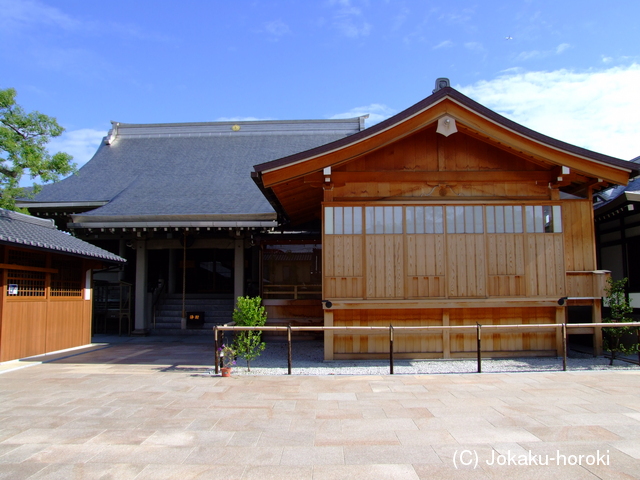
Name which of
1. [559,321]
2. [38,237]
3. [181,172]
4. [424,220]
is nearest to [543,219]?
[559,321]

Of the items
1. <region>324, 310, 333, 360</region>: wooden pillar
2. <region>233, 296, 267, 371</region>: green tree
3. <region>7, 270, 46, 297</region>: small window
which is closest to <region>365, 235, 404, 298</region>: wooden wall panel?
<region>324, 310, 333, 360</region>: wooden pillar

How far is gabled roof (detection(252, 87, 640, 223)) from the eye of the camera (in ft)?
31.1

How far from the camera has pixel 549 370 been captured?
8852mm

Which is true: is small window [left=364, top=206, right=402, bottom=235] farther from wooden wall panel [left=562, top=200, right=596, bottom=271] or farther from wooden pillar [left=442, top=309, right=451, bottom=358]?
wooden wall panel [left=562, top=200, right=596, bottom=271]

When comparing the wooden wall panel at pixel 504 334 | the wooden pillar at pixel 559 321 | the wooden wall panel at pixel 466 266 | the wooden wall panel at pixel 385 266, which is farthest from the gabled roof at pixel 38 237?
the wooden pillar at pixel 559 321

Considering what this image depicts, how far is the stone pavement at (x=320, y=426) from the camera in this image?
14.1ft

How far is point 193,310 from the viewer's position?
16312mm

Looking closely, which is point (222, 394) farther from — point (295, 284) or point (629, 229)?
point (629, 229)

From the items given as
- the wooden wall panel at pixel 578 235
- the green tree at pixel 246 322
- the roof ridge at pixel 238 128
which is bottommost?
the green tree at pixel 246 322

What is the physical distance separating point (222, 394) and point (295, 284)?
Answer: 671 cm

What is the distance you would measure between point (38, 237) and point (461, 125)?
31.7 feet

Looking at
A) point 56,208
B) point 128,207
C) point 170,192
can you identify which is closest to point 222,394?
point 128,207

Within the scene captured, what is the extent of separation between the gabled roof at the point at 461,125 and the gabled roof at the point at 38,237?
4853 millimetres

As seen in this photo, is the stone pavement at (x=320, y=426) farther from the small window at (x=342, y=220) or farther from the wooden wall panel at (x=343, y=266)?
the small window at (x=342, y=220)
